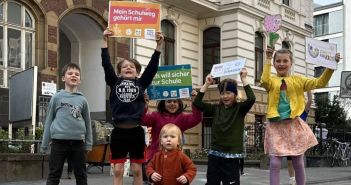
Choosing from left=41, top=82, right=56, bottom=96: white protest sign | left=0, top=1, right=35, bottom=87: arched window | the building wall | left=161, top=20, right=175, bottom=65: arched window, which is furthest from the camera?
the building wall

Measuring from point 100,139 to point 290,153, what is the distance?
6.89 meters

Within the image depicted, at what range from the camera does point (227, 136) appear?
6.75 metres

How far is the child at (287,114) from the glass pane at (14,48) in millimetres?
12013

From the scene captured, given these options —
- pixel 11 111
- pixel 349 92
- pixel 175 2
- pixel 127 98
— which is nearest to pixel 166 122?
pixel 127 98

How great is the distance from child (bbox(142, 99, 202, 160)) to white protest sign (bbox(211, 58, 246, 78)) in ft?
2.12

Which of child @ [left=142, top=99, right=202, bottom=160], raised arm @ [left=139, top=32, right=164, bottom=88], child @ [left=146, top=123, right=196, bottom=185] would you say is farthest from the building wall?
child @ [left=146, top=123, right=196, bottom=185]

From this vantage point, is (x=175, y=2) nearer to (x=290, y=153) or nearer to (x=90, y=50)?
(x=90, y=50)

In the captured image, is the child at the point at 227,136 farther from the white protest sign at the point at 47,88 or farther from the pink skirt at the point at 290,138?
the white protest sign at the point at 47,88

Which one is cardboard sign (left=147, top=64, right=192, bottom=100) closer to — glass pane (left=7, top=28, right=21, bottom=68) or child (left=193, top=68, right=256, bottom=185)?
child (left=193, top=68, right=256, bottom=185)

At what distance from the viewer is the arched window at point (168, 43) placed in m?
23.5

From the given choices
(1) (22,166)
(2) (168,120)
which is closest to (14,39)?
(1) (22,166)

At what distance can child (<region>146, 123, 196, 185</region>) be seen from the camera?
19.2 feet

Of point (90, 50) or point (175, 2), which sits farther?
point (175, 2)

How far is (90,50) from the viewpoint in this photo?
21.6 metres
